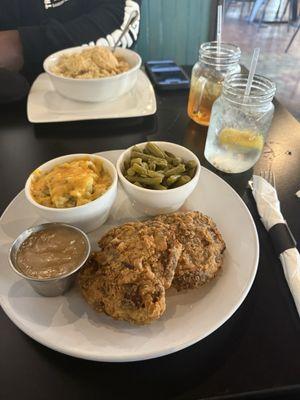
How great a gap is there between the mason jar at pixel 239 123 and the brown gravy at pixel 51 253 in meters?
0.71

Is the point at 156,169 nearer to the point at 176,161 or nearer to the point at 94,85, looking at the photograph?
the point at 176,161

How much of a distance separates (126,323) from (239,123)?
2.86 ft

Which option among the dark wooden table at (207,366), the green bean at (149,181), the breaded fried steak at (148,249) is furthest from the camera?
the green bean at (149,181)

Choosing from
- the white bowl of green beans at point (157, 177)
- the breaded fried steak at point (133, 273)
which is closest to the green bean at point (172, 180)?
the white bowl of green beans at point (157, 177)

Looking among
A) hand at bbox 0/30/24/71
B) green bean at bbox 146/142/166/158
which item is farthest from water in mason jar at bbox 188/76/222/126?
hand at bbox 0/30/24/71

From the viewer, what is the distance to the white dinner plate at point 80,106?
1.57 metres

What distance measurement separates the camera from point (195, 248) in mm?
910

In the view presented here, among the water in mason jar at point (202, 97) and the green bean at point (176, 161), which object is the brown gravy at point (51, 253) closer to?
the green bean at point (176, 161)

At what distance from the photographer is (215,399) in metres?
0.72

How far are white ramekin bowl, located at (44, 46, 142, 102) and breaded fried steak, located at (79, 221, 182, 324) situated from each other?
2.80 feet

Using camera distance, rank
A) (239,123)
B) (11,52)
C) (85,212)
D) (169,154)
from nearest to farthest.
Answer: (85,212) < (169,154) < (239,123) < (11,52)

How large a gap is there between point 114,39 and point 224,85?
1.05m

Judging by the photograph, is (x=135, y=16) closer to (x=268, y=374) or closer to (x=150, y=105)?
(x=150, y=105)

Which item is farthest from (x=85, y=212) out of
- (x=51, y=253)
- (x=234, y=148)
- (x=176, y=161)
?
(x=234, y=148)
